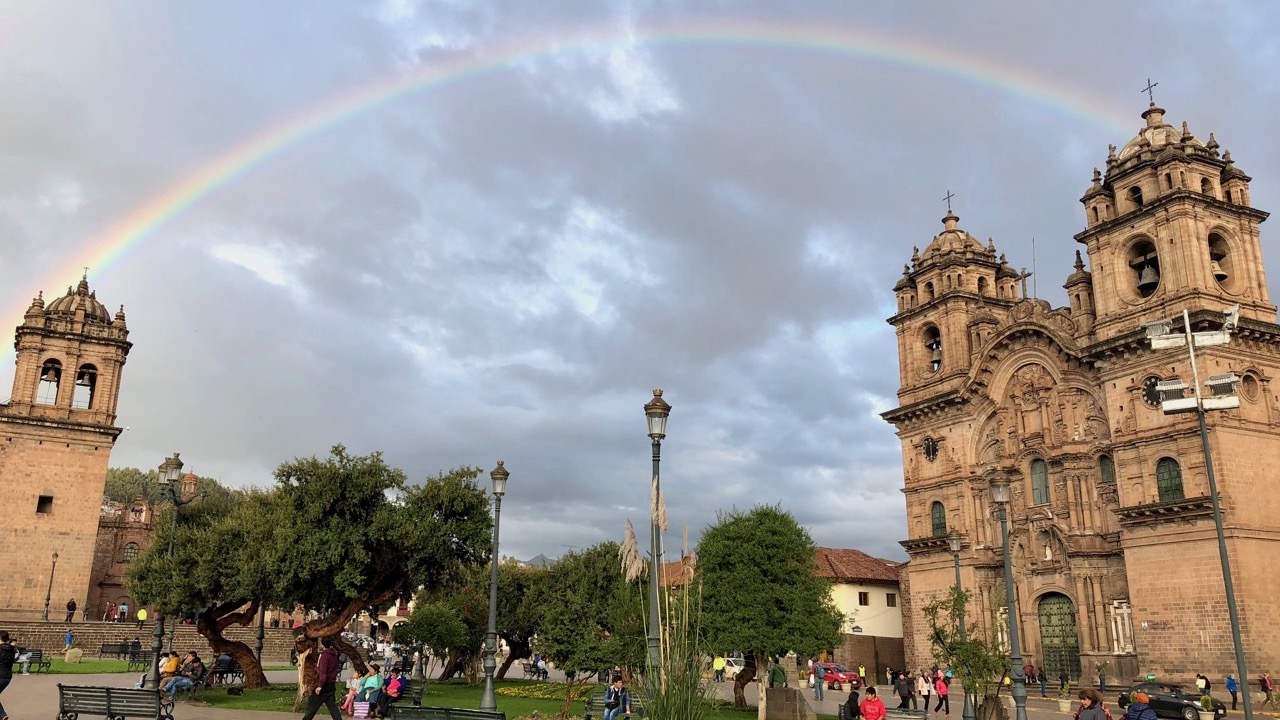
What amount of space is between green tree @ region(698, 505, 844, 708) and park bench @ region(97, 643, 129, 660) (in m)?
27.4

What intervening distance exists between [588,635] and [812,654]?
780 cm

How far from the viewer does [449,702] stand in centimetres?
2725

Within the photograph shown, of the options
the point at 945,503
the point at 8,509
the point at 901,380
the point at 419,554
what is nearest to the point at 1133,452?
the point at 945,503

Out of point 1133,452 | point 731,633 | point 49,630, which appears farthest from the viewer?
point 49,630

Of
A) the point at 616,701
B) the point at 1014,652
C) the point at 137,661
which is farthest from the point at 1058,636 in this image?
the point at 137,661

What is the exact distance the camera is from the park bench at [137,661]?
35.2 meters

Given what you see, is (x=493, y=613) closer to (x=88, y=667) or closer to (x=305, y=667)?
(x=305, y=667)

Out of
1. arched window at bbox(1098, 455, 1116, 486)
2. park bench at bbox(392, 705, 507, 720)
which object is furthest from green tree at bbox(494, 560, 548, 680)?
arched window at bbox(1098, 455, 1116, 486)

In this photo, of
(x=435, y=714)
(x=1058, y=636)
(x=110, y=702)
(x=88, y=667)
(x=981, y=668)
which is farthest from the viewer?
(x=1058, y=636)

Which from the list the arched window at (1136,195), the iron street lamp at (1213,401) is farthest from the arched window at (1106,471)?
the iron street lamp at (1213,401)

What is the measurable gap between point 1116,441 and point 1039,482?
20.0 ft

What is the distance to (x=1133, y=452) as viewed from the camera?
3819 cm

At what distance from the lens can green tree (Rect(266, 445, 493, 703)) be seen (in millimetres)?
25906

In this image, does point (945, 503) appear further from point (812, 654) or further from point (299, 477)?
point (299, 477)
